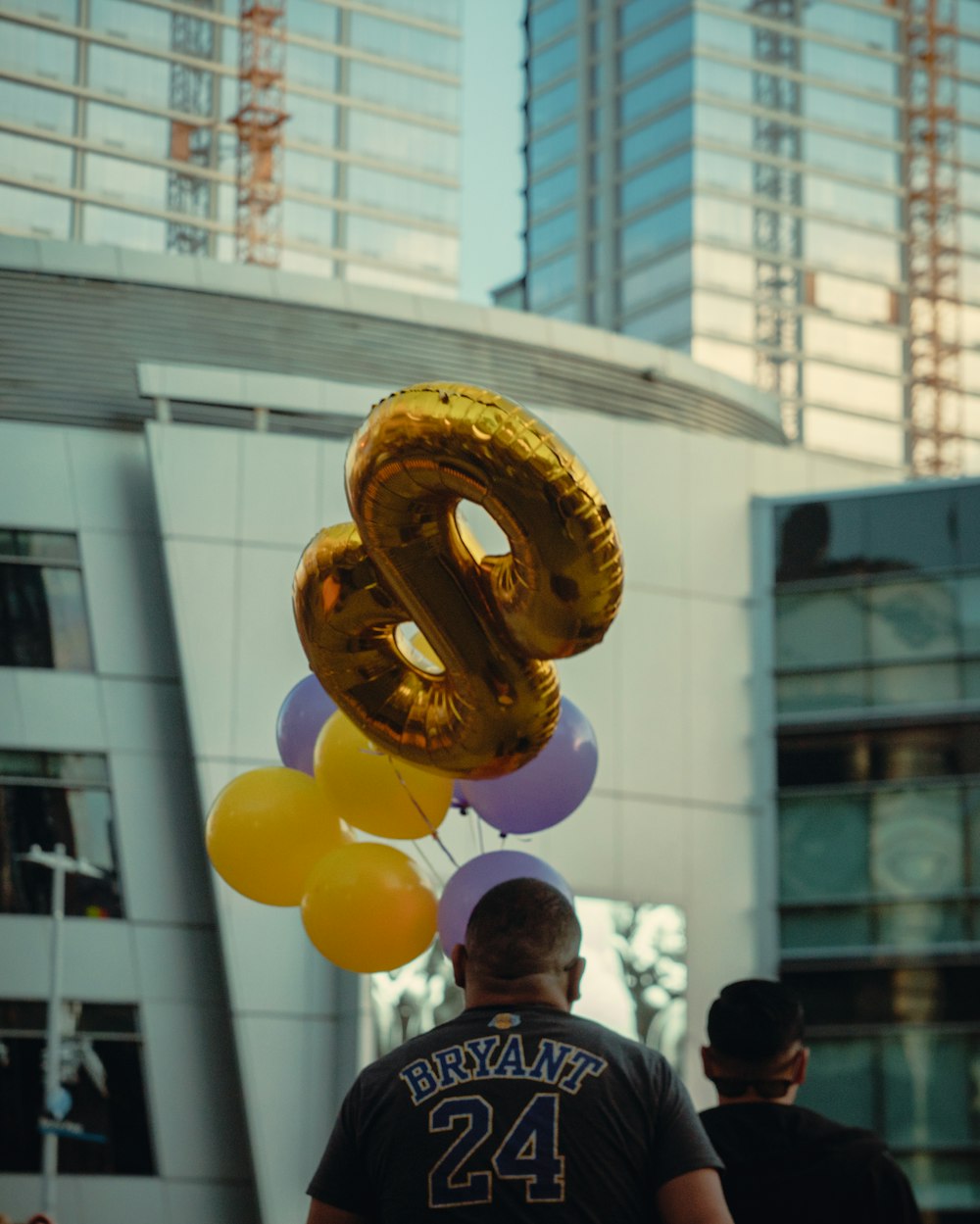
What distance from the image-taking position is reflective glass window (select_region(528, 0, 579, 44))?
92.8m

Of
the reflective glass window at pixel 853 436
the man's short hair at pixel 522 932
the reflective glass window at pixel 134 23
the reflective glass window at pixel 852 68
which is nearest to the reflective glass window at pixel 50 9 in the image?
the reflective glass window at pixel 134 23

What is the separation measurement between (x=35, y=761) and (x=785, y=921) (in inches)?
289

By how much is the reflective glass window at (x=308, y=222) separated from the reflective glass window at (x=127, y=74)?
20.7ft

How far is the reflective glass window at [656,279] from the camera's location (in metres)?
85.6

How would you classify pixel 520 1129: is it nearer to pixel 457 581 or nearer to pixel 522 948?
pixel 522 948

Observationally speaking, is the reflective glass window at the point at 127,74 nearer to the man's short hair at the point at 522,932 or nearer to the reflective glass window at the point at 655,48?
the reflective glass window at the point at 655,48

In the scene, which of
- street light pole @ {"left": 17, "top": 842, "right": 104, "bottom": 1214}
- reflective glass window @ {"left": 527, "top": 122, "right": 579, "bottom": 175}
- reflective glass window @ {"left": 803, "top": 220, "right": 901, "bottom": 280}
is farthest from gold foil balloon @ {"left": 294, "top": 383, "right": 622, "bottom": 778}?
reflective glass window @ {"left": 527, "top": 122, "right": 579, "bottom": 175}

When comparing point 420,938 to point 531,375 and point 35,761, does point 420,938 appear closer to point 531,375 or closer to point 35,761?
point 35,761

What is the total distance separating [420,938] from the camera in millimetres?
7043

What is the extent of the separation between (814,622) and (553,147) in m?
74.3

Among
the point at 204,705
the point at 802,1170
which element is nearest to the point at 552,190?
the point at 204,705

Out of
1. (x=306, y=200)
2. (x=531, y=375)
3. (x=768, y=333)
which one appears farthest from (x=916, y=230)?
(x=531, y=375)

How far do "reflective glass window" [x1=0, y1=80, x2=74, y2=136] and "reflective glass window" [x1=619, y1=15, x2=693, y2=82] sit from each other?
24124mm

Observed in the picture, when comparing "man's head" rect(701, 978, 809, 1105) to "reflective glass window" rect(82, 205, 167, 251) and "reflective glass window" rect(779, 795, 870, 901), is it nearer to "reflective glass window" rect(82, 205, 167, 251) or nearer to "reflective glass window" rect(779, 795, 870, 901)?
"reflective glass window" rect(779, 795, 870, 901)
